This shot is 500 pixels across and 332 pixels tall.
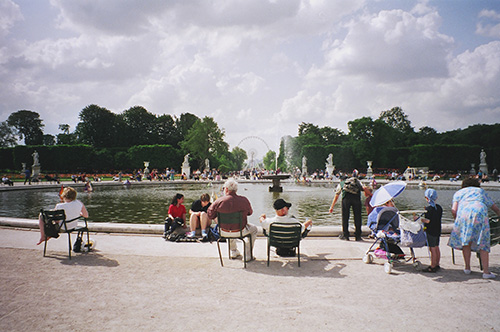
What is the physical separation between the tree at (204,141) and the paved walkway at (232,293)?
177ft

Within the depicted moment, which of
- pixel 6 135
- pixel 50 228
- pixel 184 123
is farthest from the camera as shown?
pixel 6 135

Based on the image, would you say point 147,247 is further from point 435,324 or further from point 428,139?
point 428,139

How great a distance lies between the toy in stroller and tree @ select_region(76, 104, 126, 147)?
65.3m

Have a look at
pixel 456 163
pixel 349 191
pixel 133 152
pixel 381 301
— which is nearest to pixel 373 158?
pixel 456 163

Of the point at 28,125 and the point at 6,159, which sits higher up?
the point at 28,125

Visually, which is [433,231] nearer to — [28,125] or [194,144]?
[194,144]

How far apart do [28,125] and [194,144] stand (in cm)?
4141

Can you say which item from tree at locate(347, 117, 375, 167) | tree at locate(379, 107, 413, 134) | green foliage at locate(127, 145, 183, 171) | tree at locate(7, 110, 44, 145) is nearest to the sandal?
green foliage at locate(127, 145, 183, 171)

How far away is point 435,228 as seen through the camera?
16.4 ft

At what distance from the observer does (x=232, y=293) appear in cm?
414

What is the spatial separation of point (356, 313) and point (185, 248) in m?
3.85

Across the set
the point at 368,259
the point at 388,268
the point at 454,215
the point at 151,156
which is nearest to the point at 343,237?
the point at 368,259

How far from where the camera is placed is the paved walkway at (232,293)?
331 cm

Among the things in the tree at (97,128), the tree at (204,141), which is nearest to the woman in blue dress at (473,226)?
the tree at (204,141)
